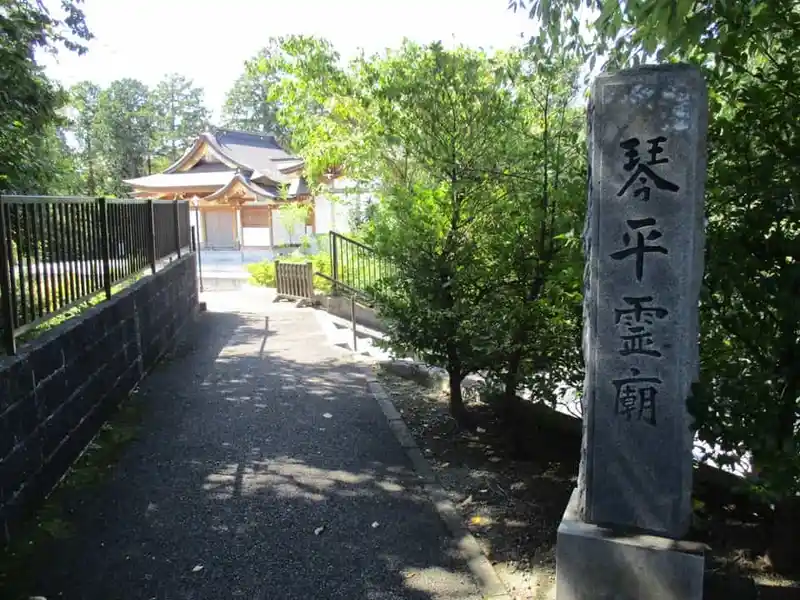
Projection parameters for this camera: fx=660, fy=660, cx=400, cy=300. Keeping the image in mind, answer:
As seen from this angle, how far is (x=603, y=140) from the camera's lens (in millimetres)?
2955

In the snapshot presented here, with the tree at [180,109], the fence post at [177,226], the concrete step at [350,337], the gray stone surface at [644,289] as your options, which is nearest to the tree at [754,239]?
the gray stone surface at [644,289]

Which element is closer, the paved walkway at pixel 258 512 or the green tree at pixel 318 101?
the paved walkway at pixel 258 512

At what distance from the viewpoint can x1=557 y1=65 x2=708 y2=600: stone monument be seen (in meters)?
2.83

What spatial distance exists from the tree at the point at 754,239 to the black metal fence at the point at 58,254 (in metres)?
3.75

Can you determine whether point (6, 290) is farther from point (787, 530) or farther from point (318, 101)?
point (318, 101)

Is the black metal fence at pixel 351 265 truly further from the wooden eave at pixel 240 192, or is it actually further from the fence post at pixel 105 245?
the wooden eave at pixel 240 192

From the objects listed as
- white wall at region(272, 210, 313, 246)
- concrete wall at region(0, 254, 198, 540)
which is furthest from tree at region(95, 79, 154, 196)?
concrete wall at region(0, 254, 198, 540)

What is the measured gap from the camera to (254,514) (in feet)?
13.5

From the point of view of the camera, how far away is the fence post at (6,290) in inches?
151

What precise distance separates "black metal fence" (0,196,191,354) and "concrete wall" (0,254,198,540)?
183 mm

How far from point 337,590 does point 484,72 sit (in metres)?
4.22

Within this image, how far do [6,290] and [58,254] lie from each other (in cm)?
100

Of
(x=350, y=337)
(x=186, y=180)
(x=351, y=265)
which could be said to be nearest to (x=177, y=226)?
(x=351, y=265)

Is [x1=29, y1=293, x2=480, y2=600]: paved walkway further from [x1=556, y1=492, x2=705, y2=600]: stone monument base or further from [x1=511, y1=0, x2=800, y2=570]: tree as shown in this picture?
[x1=511, y1=0, x2=800, y2=570]: tree
